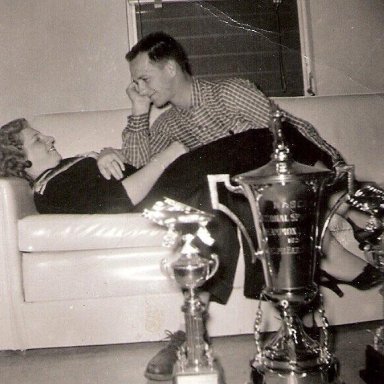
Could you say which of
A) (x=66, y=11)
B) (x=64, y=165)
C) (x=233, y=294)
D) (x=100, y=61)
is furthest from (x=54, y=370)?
(x=66, y=11)

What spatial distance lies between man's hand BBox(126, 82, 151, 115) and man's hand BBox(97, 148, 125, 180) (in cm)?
21

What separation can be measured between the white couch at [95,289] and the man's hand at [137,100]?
0.49 metres

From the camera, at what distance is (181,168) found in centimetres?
143

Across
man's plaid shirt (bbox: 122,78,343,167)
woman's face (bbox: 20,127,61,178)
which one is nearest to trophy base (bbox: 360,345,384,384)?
man's plaid shirt (bbox: 122,78,343,167)

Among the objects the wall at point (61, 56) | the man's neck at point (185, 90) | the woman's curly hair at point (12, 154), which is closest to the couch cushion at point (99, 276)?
the woman's curly hair at point (12, 154)

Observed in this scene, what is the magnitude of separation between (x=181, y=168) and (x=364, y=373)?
66 cm

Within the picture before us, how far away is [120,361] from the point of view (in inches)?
58.1

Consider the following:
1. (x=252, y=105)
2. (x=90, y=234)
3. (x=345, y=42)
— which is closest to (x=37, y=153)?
(x=90, y=234)

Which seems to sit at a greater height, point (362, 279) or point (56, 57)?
point (56, 57)

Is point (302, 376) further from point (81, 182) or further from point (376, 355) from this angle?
point (81, 182)

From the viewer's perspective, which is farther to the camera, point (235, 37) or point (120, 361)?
point (235, 37)

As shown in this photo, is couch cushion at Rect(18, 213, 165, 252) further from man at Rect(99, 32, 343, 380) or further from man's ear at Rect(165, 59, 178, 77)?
man's ear at Rect(165, 59, 178, 77)

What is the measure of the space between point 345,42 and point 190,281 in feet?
8.21

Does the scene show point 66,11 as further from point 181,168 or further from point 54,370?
point 54,370
